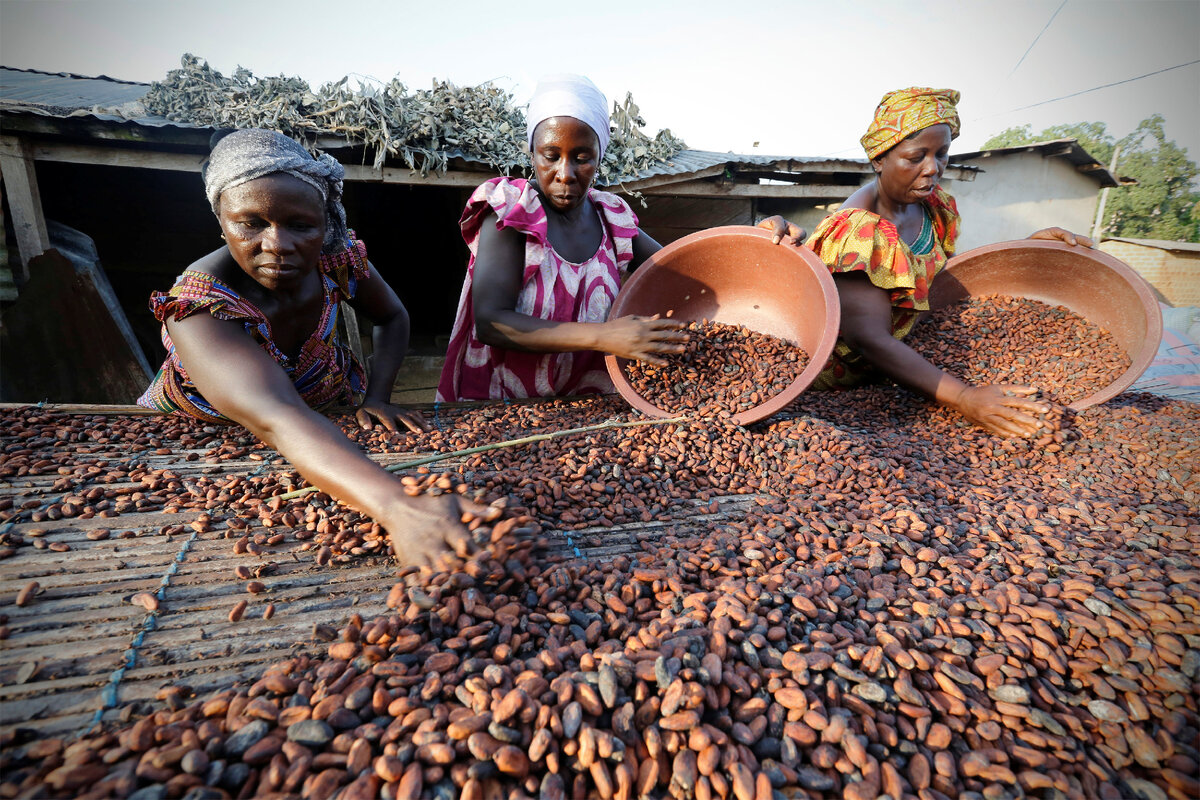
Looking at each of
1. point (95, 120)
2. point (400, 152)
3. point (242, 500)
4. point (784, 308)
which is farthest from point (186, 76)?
point (784, 308)

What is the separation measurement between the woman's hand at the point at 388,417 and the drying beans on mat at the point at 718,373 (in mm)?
851

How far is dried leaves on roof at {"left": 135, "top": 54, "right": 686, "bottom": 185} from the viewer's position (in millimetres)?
4016

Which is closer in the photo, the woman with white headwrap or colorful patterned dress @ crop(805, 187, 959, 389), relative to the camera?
the woman with white headwrap

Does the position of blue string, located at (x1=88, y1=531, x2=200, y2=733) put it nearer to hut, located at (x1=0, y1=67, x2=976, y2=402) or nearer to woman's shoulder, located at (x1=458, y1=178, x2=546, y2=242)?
woman's shoulder, located at (x1=458, y1=178, x2=546, y2=242)

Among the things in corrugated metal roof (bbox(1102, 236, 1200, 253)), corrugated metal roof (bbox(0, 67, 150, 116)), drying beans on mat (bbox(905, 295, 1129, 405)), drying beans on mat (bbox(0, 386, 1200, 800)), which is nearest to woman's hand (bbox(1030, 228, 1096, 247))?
drying beans on mat (bbox(905, 295, 1129, 405))

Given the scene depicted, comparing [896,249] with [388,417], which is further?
[896,249]

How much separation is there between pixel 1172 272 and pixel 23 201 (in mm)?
15674

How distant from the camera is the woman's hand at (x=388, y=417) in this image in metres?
2.14

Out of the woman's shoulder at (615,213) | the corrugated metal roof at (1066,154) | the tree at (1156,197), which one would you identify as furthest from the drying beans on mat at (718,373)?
the tree at (1156,197)

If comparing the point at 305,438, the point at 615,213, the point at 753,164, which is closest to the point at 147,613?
the point at 305,438

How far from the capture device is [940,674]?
108 centimetres

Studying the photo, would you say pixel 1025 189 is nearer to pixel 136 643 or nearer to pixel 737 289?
pixel 737 289

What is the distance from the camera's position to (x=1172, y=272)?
10.2 m

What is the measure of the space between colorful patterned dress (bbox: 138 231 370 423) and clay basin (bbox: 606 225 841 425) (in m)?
1.15
